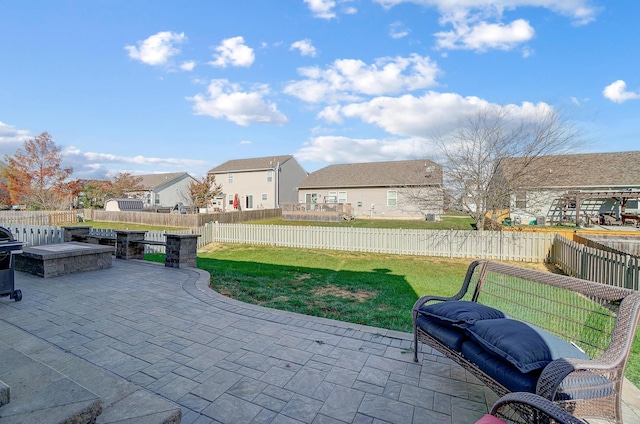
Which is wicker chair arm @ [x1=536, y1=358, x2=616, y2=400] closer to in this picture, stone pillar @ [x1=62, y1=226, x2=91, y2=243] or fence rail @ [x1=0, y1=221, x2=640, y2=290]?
fence rail @ [x1=0, y1=221, x2=640, y2=290]

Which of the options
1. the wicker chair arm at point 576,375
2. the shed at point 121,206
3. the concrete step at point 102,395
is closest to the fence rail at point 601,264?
the wicker chair arm at point 576,375

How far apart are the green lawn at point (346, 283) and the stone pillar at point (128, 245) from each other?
188 centimetres

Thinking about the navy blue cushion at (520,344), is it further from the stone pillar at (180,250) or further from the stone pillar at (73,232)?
the stone pillar at (73,232)

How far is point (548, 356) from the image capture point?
200cm

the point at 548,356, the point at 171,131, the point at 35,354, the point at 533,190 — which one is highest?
the point at 171,131

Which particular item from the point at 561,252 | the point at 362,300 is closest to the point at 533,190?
the point at 561,252

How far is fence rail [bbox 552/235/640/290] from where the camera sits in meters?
5.72

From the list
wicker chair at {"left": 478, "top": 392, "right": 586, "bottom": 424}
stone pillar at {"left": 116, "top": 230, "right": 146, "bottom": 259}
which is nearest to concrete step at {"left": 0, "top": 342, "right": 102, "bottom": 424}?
wicker chair at {"left": 478, "top": 392, "right": 586, "bottom": 424}

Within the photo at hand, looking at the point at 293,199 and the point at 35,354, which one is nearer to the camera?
the point at 35,354

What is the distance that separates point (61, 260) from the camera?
6.59 m

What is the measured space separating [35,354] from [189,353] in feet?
4.95

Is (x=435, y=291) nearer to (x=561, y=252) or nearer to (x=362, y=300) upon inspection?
(x=362, y=300)

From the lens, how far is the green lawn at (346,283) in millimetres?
5129

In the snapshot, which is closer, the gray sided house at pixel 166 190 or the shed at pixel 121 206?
the shed at pixel 121 206
